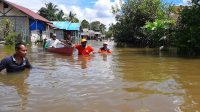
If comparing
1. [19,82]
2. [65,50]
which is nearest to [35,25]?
[65,50]

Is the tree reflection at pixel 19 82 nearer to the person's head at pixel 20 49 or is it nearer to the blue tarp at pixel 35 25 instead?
the person's head at pixel 20 49

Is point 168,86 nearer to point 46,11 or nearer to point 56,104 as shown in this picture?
point 56,104

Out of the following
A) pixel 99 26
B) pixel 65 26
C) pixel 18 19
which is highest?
pixel 99 26

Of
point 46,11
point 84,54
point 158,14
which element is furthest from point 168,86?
point 46,11

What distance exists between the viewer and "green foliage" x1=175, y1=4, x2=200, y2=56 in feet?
57.3

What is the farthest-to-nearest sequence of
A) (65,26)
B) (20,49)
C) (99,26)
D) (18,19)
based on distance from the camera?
(99,26) < (65,26) < (18,19) < (20,49)

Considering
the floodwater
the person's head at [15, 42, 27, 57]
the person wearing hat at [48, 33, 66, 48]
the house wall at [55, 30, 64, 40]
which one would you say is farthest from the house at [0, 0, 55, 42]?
the person's head at [15, 42, 27, 57]

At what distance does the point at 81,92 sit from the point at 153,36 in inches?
809

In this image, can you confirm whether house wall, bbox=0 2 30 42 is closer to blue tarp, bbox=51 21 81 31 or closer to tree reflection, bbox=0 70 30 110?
blue tarp, bbox=51 21 81 31

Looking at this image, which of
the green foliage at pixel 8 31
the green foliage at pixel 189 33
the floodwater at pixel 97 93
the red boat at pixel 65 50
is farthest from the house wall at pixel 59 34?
the floodwater at pixel 97 93

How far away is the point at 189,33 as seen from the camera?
58.3 ft

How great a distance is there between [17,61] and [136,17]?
999 inches

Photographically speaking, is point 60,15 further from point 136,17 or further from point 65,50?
point 65,50

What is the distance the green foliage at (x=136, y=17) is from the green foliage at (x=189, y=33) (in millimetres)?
12821
